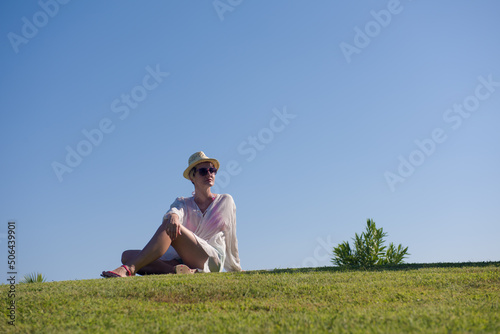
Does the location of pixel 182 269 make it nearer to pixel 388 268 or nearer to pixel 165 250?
pixel 165 250

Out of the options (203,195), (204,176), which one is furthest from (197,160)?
(203,195)

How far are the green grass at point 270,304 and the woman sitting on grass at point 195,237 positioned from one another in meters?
1.53

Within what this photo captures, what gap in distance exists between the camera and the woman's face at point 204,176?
1129cm

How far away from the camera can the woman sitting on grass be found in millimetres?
9570

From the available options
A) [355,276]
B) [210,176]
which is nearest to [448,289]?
[355,276]

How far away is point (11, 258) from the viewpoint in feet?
24.2

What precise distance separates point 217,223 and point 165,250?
1.70 m

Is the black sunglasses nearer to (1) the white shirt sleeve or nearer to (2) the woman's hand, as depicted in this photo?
(1) the white shirt sleeve

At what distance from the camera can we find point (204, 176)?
1131 cm

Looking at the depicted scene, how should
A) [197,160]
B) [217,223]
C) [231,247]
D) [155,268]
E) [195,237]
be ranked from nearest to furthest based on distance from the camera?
[195,237] < [155,268] < [217,223] < [231,247] < [197,160]

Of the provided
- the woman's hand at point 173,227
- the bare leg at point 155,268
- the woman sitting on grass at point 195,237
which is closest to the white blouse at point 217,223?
the woman sitting on grass at point 195,237

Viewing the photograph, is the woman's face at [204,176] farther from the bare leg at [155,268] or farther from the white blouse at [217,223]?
the bare leg at [155,268]

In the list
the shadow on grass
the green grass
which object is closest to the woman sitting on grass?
the shadow on grass

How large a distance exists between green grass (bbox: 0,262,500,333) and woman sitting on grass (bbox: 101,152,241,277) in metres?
1.53
